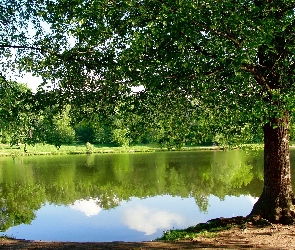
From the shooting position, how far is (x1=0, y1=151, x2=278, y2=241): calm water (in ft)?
62.3

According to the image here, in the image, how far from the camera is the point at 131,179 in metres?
34.4

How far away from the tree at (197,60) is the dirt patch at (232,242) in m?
1.21

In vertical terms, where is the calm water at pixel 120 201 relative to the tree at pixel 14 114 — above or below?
below

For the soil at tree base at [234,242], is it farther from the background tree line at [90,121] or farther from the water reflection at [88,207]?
the water reflection at [88,207]

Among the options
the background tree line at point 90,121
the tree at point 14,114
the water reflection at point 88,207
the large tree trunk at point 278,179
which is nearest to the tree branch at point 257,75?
the large tree trunk at point 278,179

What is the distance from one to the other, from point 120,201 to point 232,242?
1543 cm

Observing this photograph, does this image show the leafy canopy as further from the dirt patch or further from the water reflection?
the water reflection

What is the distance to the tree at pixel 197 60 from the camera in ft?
32.2

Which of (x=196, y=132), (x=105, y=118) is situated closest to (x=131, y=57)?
(x=105, y=118)

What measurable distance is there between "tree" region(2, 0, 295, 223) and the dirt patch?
121 centimetres

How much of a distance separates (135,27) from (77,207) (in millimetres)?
16302

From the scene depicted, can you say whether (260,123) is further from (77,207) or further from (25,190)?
(25,190)

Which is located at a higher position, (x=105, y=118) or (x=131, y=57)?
(x=131, y=57)

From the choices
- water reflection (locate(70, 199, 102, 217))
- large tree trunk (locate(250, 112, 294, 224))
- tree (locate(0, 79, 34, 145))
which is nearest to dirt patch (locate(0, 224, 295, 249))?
large tree trunk (locate(250, 112, 294, 224))
